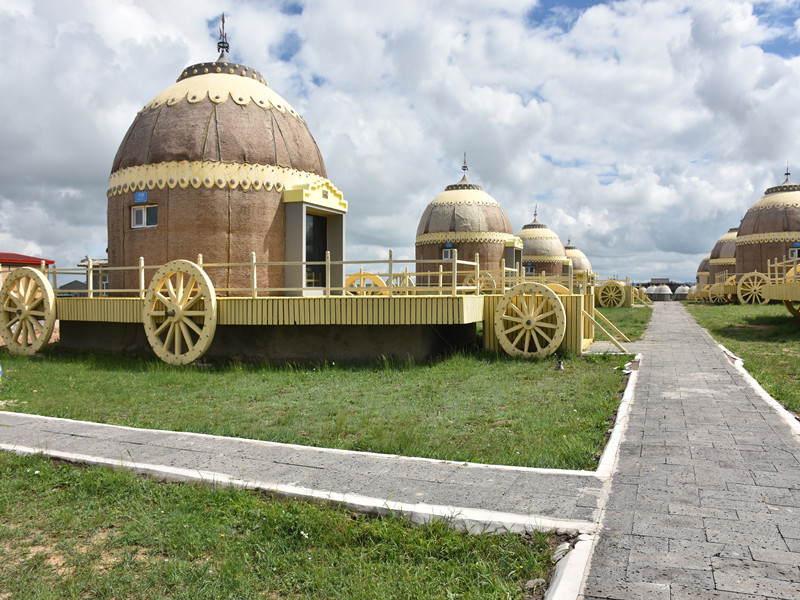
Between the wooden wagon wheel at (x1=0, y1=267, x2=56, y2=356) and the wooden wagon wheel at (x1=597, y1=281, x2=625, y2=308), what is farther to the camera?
the wooden wagon wheel at (x1=597, y1=281, x2=625, y2=308)

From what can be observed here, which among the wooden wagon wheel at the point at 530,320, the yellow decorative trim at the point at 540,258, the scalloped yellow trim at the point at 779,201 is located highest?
the scalloped yellow trim at the point at 779,201

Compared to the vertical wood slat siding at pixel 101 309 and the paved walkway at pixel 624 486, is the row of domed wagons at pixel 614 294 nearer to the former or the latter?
the vertical wood slat siding at pixel 101 309

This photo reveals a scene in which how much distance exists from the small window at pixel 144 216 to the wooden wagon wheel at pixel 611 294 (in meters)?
29.8

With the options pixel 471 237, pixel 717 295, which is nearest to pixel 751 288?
pixel 717 295

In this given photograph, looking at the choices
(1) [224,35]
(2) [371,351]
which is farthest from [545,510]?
(1) [224,35]

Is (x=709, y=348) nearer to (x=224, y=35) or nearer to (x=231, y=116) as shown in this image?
(x=231, y=116)

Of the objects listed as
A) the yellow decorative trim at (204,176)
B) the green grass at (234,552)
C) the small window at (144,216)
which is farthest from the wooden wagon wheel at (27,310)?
the green grass at (234,552)

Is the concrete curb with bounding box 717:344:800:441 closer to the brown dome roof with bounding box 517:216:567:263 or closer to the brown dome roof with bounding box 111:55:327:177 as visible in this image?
the brown dome roof with bounding box 111:55:327:177

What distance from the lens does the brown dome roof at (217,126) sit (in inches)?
599

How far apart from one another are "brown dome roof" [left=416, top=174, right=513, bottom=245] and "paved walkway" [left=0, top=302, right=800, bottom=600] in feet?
77.7

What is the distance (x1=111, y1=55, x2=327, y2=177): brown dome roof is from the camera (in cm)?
1523

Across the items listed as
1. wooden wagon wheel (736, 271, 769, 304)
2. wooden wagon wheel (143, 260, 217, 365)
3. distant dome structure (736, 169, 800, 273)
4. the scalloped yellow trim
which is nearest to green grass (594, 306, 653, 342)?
wooden wagon wheel (143, 260, 217, 365)

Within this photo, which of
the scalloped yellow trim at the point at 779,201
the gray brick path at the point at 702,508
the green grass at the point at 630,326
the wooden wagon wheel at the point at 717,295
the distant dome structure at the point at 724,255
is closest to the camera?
the gray brick path at the point at 702,508

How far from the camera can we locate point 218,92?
624 inches
